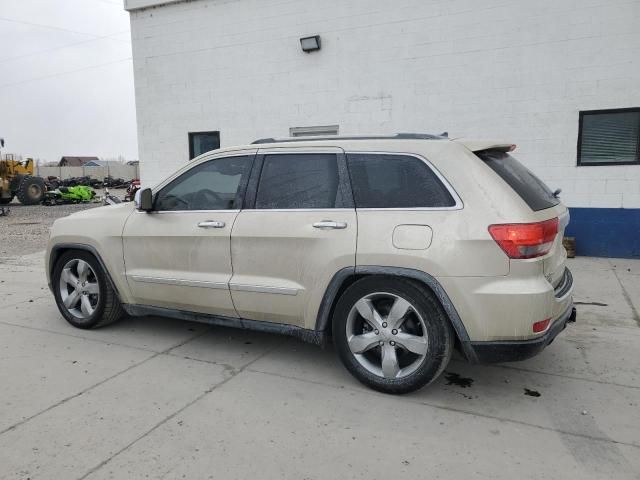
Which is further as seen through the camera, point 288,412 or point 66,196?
point 66,196

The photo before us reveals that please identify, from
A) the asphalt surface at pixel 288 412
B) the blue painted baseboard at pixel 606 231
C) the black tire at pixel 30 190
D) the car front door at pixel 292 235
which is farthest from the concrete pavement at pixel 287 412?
the black tire at pixel 30 190

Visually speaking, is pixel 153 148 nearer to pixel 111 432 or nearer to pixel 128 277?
pixel 128 277

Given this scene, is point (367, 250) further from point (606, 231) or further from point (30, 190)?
point (30, 190)

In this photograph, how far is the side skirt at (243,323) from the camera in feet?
12.6

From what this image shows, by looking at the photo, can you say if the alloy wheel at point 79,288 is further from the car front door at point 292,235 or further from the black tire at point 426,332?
the black tire at point 426,332

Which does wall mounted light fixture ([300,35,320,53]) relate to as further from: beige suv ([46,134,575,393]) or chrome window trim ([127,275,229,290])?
chrome window trim ([127,275,229,290])

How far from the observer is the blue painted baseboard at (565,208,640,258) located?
807 cm

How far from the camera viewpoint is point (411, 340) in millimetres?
3447

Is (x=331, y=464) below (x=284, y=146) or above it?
below

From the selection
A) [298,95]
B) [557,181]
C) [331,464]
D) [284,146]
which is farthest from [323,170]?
[298,95]

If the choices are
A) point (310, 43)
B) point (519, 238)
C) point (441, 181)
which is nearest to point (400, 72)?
point (310, 43)

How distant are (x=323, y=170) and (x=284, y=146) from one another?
437 mm

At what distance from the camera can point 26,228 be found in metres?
14.1

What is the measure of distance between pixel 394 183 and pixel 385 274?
0.65m
